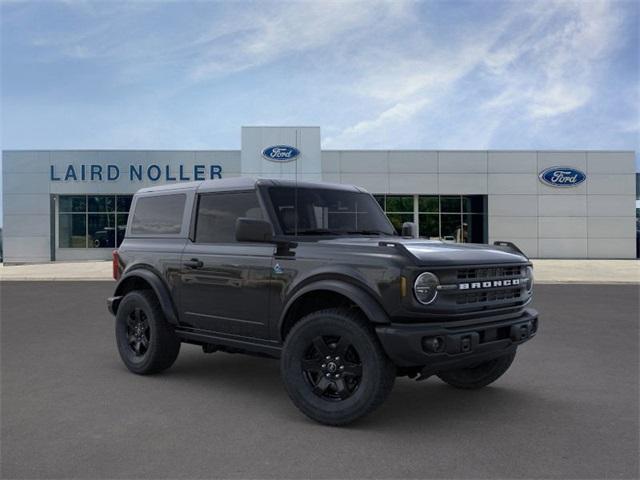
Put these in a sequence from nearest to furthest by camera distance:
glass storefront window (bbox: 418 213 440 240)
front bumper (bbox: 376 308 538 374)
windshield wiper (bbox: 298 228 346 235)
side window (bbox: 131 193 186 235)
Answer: front bumper (bbox: 376 308 538 374)
windshield wiper (bbox: 298 228 346 235)
side window (bbox: 131 193 186 235)
glass storefront window (bbox: 418 213 440 240)

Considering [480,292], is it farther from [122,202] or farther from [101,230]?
[101,230]

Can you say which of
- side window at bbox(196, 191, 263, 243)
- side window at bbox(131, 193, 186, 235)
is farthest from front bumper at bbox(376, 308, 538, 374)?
side window at bbox(131, 193, 186, 235)

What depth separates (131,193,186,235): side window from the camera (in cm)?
629

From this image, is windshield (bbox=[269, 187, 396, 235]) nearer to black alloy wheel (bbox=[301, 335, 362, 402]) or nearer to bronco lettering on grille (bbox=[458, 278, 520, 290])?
black alloy wheel (bbox=[301, 335, 362, 402])

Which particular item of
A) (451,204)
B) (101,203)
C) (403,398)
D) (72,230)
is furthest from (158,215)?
(72,230)

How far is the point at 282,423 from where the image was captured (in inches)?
183

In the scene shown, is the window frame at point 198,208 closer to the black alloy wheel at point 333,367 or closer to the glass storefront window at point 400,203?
the black alloy wheel at point 333,367

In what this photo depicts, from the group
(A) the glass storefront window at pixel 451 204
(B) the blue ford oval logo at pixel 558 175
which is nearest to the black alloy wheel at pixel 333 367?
(A) the glass storefront window at pixel 451 204

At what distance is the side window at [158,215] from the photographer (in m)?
6.29

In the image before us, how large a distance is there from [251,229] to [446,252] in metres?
1.59

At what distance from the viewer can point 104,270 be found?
77.5 feet

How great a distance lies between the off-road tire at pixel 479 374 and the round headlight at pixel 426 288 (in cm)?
158

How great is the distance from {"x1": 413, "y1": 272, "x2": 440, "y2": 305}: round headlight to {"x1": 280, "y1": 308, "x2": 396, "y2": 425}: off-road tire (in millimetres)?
474

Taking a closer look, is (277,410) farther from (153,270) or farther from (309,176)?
(309,176)
